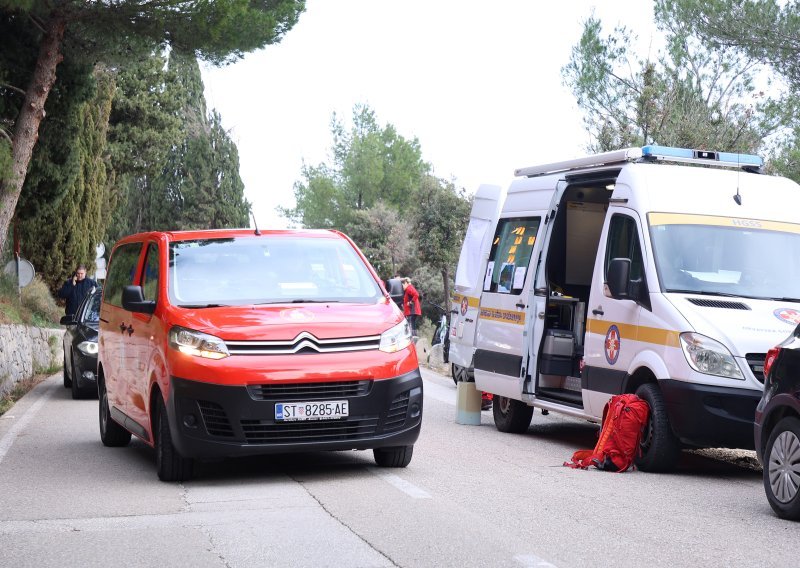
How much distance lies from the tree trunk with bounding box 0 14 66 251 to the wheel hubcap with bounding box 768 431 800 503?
1557 cm

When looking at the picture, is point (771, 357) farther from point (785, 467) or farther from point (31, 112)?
point (31, 112)

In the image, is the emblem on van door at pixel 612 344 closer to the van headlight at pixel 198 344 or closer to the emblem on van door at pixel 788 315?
the emblem on van door at pixel 788 315

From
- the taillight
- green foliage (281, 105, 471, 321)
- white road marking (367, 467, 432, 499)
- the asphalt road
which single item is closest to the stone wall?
the asphalt road

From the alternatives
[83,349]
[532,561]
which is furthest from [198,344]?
[83,349]

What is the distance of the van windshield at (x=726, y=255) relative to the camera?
34.8 ft

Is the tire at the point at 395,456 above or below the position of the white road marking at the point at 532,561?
below

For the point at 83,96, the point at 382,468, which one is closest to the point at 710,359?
the point at 382,468

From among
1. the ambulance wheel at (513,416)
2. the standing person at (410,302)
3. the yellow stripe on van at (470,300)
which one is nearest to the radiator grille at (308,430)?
the ambulance wheel at (513,416)

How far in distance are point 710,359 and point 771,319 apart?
656 millimetres

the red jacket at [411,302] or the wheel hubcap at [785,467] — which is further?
the red jacket at [411,302]

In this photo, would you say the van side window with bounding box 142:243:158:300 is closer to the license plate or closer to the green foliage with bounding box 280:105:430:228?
the license plate

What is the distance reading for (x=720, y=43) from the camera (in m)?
28.3

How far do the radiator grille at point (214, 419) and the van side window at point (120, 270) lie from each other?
8.97 feet

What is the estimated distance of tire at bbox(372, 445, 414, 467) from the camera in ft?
32.2
